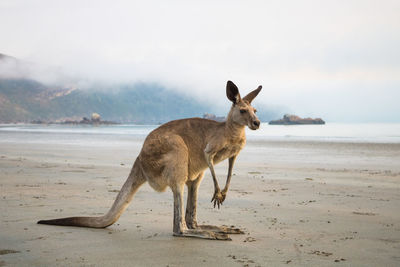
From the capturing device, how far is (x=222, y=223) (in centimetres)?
580

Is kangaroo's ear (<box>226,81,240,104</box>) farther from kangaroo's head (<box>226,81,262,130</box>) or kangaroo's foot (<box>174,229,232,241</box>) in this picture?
kangaroo's foot (<box>174,229,232,241</box>)

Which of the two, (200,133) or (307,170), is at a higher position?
(200,133)

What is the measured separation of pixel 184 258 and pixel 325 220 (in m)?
2.56

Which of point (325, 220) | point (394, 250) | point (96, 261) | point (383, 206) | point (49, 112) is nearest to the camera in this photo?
point (96, 261)

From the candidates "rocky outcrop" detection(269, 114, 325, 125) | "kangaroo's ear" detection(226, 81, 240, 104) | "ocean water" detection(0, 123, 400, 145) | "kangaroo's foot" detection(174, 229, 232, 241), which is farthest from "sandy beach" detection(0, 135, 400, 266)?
"rocky outcrop" detection(269, 114, 325, 125)

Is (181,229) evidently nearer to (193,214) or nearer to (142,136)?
(193,214)

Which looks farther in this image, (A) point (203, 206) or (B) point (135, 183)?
(A) point (203, 206)

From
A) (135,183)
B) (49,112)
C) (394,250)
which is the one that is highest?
(49,112)

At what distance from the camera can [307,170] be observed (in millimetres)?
12578

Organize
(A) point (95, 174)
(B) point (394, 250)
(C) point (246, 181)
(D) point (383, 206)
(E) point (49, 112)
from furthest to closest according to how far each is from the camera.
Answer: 1. (E) point (49, 112)
2. (A) point (95, 174)
3. (C) point (246, 181)
4. (D) point (383, 206)
5. (B) point (394, 250)

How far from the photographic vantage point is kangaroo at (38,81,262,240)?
187 inches

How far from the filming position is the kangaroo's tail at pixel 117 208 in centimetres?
514

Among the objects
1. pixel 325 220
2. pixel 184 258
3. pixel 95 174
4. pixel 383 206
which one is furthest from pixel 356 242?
pixel 95 174

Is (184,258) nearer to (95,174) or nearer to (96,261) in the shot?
(96,261)
